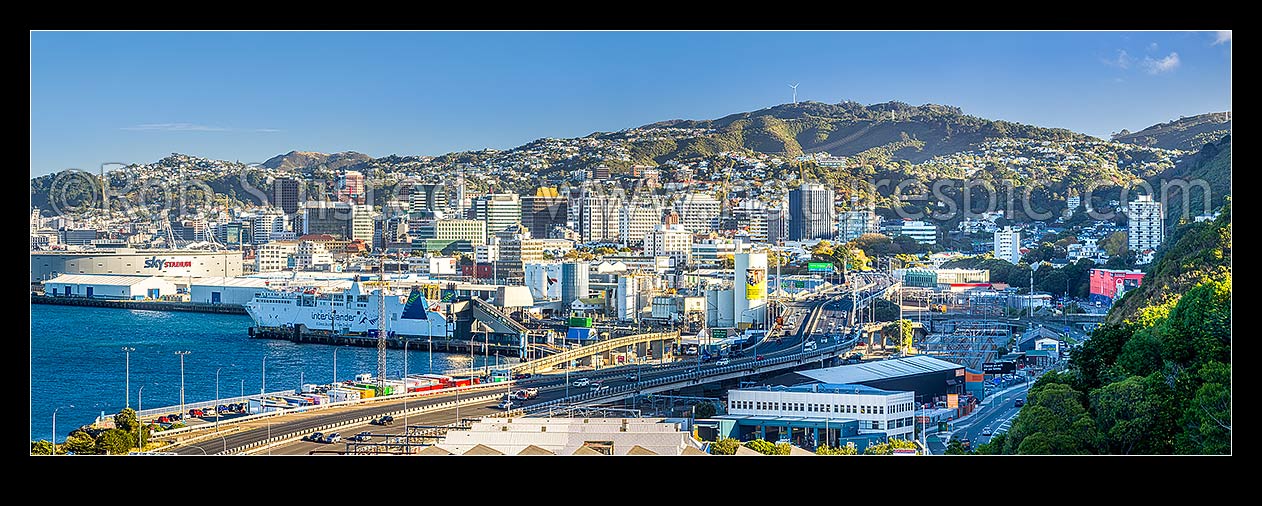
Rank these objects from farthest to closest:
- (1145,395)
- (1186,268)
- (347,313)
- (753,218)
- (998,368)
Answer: (753,218) < (347,313) < (998,368) < (1186,268) < (1145,395)

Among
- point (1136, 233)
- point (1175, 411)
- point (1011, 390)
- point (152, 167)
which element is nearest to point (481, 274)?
point (152, 167)

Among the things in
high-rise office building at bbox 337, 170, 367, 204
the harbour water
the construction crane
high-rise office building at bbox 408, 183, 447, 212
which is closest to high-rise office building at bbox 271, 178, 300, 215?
high-rise office building at bbox 337, 170, 367, 204

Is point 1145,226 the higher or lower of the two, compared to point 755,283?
higher

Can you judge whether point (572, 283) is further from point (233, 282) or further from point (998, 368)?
point (998, 368)

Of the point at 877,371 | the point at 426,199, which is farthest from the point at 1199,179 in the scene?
the point at 426,199

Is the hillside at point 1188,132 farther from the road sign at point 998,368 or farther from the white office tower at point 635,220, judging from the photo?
the road sign at point 998,368

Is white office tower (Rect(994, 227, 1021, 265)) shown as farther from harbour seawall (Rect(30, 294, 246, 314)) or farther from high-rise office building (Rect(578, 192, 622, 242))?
harbour seawall (Rect(30, 294, 246, 314))

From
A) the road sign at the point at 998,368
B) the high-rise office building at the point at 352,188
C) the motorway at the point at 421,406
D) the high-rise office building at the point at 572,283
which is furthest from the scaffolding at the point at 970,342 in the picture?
the high-rise office building at the point at 352,188
